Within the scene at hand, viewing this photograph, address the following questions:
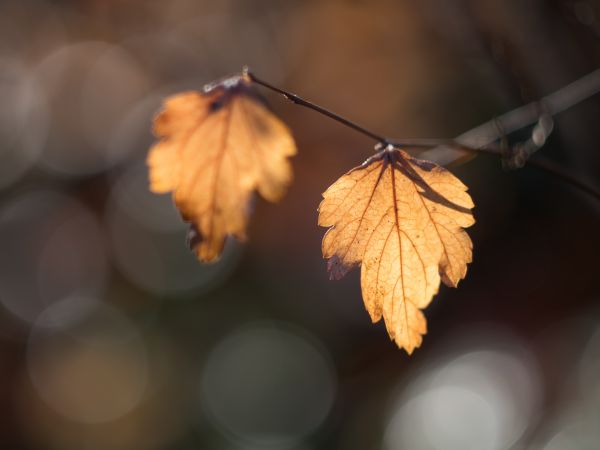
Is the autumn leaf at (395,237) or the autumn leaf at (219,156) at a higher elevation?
the autumn leaf at (219,156)

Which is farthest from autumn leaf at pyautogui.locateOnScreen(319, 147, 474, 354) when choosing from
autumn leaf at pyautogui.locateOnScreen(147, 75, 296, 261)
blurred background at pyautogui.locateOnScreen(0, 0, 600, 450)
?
blurred background at pyautogui.locateOnScreen(0, 0, 600, 450)

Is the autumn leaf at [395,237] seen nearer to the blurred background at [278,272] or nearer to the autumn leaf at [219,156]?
the autumn leaf at [219,156]

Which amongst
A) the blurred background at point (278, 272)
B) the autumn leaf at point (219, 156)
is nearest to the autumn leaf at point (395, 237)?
the autumn leaf at point (219, 156)

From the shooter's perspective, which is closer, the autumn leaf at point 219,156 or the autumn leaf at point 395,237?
the autumn leaf at point 395,237

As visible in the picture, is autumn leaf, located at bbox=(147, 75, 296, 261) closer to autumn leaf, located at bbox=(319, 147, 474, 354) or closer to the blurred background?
autumn leaf, located at bbox=(319, 147, 474, 354)

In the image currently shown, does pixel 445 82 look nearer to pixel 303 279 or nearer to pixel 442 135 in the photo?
pixel 442 135

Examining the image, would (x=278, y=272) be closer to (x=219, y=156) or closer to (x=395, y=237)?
(x=219, y=156)

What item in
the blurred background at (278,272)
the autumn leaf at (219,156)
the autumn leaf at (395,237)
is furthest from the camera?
the blurred background at (278,272)
